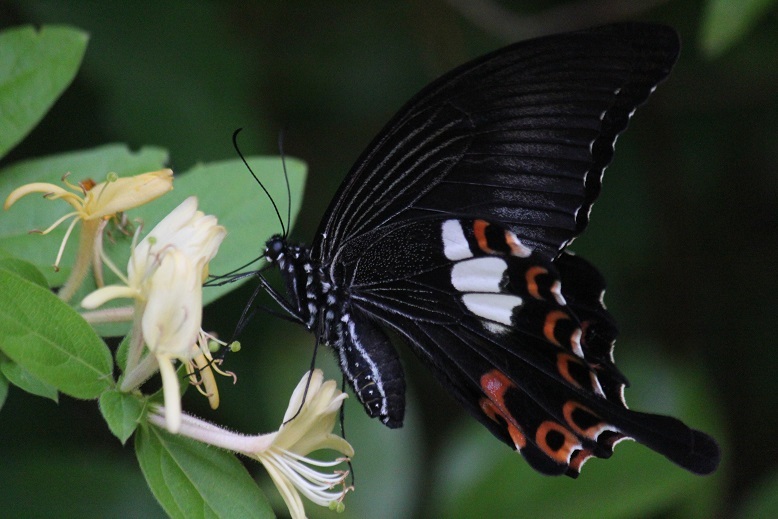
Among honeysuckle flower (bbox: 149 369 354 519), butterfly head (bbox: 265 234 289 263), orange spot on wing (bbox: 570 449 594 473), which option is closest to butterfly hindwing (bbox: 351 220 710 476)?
orange spot on wing (bbox: 570 449 594 473)

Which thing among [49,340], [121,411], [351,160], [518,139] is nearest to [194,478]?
[121,411]

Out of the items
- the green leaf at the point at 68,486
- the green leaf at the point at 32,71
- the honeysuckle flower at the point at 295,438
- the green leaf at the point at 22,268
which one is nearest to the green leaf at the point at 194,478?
the honeysuckle flower at the point at 295,438

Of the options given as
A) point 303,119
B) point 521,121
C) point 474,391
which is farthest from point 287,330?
point 521,121

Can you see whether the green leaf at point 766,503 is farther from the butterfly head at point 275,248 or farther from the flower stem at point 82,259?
the flower stem at point 82,259

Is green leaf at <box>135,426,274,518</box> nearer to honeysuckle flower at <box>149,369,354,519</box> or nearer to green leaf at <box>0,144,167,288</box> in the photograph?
honeysuckle flower at <box>149,369,354,519</box>

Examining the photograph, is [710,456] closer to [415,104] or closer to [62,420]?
[415,104]

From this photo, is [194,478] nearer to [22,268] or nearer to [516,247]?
[22,268]

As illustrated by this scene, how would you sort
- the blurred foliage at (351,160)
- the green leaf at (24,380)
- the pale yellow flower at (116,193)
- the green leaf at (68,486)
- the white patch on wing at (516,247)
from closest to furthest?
the green leaf at (24,380), the pale yellow flower at (116,193), the white patch on wing at (516,247), the green leaf at (68,486), the blurred foliage at (351,160)
